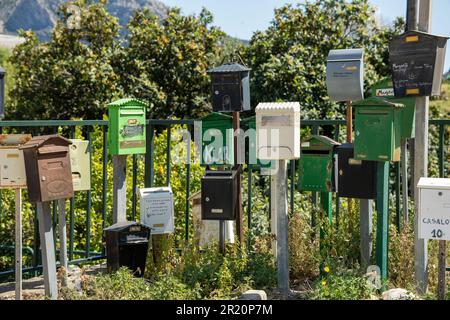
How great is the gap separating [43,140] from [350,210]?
256cm

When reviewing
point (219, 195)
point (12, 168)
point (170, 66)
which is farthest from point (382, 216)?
point (170, 66)

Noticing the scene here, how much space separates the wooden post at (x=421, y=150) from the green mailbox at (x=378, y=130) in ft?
0.48

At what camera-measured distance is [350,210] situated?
19.6ft

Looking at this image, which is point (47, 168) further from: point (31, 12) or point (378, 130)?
point (31, 12)

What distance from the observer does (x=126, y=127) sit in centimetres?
592

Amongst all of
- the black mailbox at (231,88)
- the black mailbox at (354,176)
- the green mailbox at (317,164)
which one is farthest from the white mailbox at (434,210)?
the black mailbox at (231,88)

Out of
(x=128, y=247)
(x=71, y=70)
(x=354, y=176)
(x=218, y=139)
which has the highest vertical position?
(x=71, y=70)

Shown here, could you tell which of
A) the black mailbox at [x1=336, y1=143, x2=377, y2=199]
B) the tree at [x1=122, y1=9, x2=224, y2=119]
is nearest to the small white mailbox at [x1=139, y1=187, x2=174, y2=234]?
the black mailbox at [x1=336, y1=143, x2=377, y2=199]

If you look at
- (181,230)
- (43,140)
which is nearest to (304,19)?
(181,230)

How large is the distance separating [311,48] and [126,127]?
8.71 m

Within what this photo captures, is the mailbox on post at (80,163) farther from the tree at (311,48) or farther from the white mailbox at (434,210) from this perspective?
the tree at (311,48)
